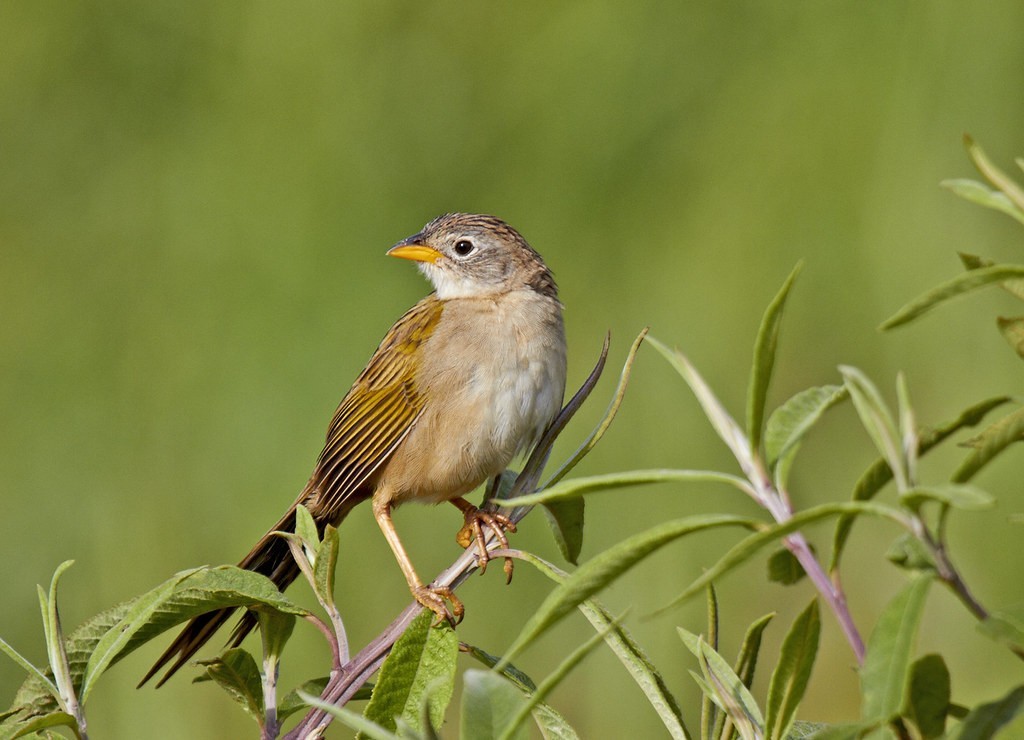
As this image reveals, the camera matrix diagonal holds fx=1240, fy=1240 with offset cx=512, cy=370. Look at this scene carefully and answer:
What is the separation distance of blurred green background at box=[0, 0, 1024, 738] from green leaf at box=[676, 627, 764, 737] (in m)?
2.26

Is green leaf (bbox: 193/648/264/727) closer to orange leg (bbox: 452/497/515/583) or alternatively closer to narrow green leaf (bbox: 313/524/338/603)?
narrow green leaf (bbox: 313/524/338/603)

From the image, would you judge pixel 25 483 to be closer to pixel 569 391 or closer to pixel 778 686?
pixel 569 391

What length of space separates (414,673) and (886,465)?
58 cm

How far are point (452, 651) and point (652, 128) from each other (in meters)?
2.86

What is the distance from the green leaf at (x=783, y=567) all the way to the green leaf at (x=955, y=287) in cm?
33

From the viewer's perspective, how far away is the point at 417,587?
2.60 metres

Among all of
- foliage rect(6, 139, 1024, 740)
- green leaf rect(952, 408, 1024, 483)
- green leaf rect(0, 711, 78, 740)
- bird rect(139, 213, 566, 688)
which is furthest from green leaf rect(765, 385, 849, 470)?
bird rect(139, 213, 566, 688)

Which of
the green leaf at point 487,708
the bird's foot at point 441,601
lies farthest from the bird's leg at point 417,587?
the green leaf at point 487,708

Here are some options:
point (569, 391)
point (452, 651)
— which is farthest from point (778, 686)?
point (569, 391)

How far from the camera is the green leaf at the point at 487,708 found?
99 centimetres

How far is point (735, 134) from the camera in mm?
3859

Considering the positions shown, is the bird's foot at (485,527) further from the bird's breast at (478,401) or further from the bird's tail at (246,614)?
the bird's tail at (246,614)

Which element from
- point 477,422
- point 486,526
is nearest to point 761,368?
point 486,526

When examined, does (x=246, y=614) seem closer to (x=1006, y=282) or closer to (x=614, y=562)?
(x=614, y=562)
